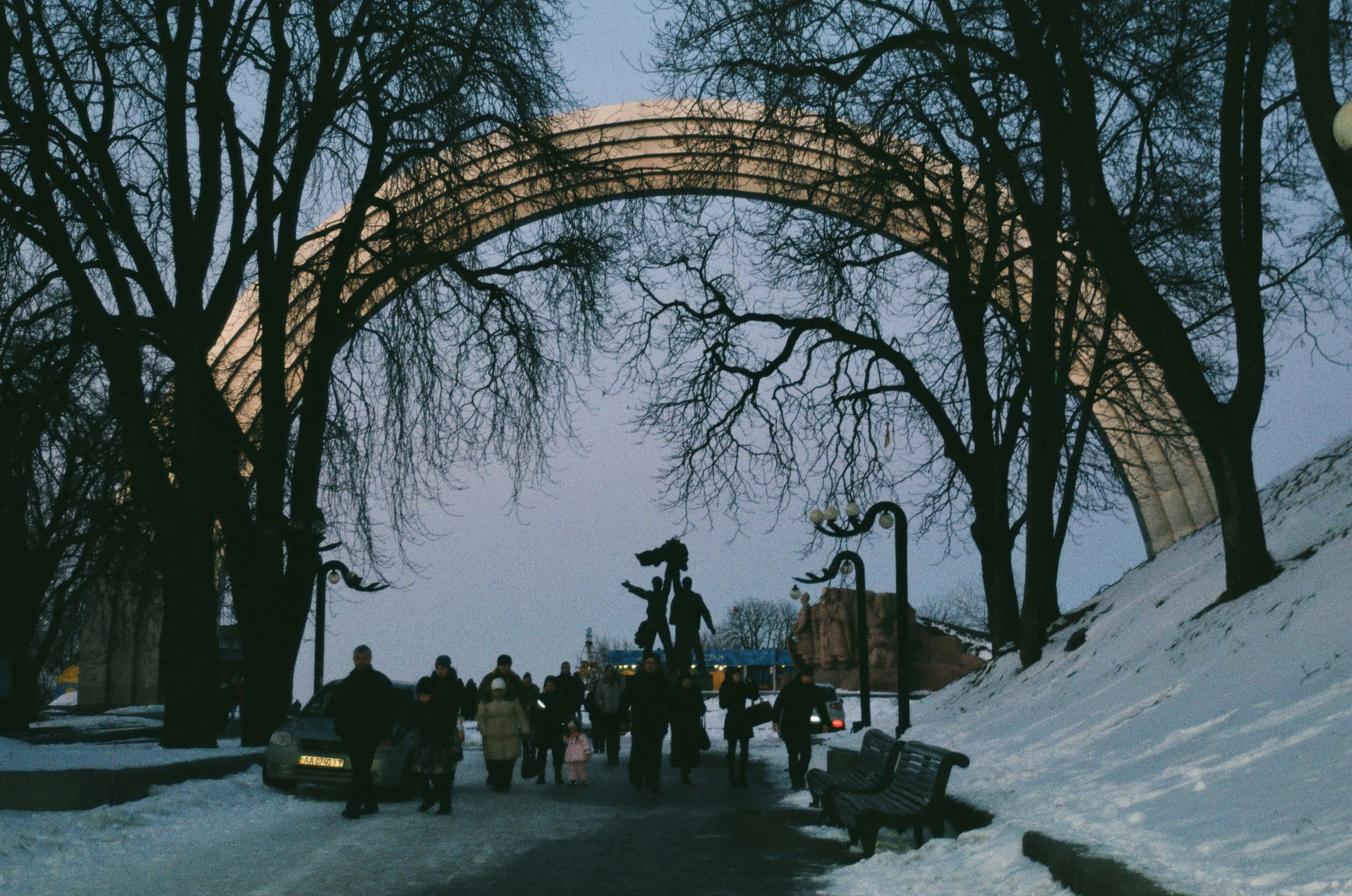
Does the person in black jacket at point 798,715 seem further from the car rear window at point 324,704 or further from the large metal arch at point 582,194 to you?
the large metal arch at point 582,194

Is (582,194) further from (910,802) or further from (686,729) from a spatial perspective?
(910,802)

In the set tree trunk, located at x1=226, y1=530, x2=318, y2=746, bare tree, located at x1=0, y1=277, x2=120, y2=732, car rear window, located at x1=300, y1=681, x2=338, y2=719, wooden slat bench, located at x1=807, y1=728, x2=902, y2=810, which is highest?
bare tree, located at x1=0, y1=277, x2=120, y2=732

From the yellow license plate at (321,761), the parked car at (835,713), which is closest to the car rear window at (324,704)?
the yellow license plate at (321,761)

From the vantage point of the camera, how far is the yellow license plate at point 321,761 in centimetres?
1432

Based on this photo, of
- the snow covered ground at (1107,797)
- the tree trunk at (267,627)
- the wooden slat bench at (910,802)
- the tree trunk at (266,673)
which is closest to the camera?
the snow covered ground at (1107,797)

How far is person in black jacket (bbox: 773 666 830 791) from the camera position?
622 inches

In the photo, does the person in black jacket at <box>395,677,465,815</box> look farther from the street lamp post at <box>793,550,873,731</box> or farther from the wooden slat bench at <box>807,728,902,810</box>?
the street lamp post at <box>793,550,873,731</box>

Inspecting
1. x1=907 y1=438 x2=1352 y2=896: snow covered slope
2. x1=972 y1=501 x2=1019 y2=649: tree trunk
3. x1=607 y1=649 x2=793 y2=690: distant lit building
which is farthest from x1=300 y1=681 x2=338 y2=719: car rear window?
x1=607 y1=649 x2=793 y2=690: distant lit building

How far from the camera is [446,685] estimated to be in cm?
1473

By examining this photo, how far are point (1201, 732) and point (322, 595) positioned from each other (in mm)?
16464

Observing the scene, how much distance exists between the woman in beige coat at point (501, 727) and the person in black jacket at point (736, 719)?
2.51 m

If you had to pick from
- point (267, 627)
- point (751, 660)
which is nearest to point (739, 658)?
point (751, 660)

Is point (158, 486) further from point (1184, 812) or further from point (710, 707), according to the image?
point (710, 707)

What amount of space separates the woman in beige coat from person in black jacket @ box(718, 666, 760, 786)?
2.51 meters
